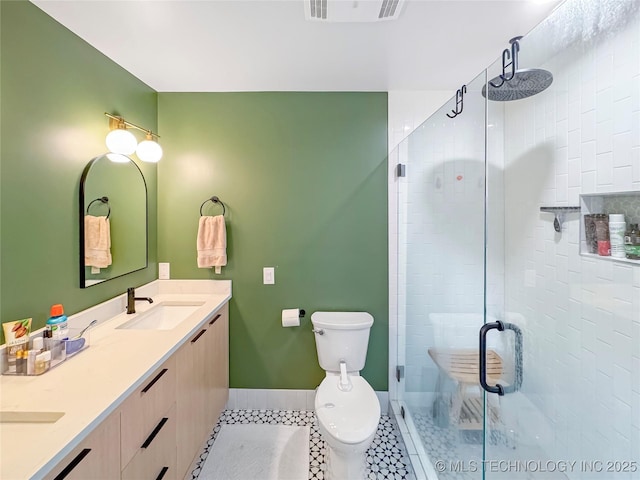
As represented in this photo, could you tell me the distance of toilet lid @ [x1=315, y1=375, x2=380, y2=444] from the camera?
4.77 ft

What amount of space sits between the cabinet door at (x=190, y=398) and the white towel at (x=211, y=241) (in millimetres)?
542

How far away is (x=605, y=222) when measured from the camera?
4.26ft

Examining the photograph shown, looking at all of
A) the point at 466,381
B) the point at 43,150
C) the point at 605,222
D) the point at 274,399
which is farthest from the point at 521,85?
the point at 274,399

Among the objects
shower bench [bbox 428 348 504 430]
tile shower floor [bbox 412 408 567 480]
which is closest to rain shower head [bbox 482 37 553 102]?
shower bench [bbox 428 348 504 430]

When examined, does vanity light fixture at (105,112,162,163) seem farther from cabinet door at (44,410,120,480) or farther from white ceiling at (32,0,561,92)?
cabinet door at (44,410,120,480)

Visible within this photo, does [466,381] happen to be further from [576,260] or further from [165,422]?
[165,422]

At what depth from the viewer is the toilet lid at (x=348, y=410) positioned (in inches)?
57.3

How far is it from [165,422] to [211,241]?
3.81 feet

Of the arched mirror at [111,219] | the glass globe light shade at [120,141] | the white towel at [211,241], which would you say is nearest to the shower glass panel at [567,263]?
the white towel at [211,241]

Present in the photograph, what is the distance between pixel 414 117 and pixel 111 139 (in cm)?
206

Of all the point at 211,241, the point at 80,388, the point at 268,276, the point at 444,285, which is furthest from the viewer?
the point at 268,276

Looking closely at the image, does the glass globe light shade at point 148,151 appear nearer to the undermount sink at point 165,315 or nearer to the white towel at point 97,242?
the white towel at point 97,242

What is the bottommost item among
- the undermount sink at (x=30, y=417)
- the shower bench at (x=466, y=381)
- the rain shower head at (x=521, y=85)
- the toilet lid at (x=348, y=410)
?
the toilet lid at (x=348, y=410)

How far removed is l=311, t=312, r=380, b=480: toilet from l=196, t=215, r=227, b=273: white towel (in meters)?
0.83
